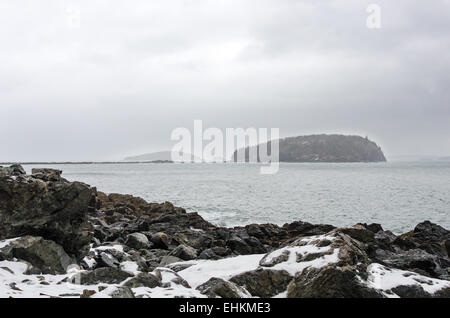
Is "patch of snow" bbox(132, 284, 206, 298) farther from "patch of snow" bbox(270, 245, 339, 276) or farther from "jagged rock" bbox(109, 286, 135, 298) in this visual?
"patch of snow" bbox(270, 245, 339, 276)

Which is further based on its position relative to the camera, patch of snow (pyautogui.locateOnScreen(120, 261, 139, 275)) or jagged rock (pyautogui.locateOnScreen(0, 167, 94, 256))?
patch of snow (pyautogui.locateOnScreen(120, 261, 139, 275))

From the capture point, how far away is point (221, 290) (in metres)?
7.36

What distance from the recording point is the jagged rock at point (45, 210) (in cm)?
966

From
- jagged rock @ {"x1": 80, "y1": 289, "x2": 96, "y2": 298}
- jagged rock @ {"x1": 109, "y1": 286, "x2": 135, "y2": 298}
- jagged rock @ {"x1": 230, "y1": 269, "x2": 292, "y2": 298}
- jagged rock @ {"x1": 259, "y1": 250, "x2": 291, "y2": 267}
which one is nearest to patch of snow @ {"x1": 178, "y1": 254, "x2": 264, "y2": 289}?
jagged rock @ {"x1": 259, "y1": 250, "x2": 291, "y2": 267}

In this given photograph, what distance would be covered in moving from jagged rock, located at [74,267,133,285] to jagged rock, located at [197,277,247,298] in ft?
6.45

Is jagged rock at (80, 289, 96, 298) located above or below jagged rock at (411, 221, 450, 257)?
above

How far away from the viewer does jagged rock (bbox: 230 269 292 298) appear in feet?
26.1

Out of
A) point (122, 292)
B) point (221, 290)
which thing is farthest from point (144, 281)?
point (221, 290)

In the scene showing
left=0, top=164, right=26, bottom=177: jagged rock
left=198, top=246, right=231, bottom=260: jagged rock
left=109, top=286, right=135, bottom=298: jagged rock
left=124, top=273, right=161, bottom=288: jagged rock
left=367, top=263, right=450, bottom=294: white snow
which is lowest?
left=198, top=246, right=231, bottom=260: jagged rock

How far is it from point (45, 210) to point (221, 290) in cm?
542

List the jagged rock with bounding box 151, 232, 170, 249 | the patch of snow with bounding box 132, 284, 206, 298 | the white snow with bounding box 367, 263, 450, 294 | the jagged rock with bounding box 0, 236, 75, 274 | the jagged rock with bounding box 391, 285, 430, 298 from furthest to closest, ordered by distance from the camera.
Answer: the jagged rock with bounding box 151, 232, 170, 249 < the jagged rock with bounding box 0, 236, 75, 274 < the white snow with bounding box 367, 263, 450, 294 < the jagged rock with bounding box 391, 285, 430, 298 < the patch of snow with bounding box 132, 284, 206, 298

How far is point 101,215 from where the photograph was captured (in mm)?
22422

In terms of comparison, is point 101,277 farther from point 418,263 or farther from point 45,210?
point 418,263
